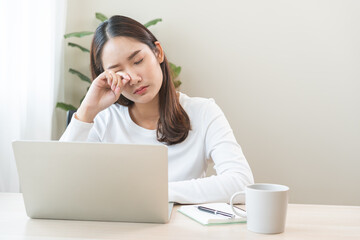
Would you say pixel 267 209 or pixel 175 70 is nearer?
pixel 267 209

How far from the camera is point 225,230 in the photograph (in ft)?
2.80

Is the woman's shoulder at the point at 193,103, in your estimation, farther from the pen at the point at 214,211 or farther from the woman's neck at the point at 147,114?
the pen at the point at 214,211

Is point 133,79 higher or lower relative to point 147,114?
higher

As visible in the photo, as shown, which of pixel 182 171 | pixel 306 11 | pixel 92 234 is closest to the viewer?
pixel 92 234

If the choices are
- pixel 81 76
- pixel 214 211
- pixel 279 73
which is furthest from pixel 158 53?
pixel 279 73

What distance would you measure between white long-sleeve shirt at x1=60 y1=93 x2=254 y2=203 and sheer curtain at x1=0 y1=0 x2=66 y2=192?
2.23 feet

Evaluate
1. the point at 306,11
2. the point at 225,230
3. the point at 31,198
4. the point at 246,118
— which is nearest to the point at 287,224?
→ the point at 225,230

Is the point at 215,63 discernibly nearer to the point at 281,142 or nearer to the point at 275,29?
the point at 275,29

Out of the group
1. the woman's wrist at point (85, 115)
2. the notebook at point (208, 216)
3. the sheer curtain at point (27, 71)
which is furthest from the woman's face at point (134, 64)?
the sheer curtain at point (27, 71)

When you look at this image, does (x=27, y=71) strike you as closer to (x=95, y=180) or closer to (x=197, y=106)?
(x=197, y=106)

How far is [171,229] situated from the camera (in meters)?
0.86

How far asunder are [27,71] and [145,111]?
0.93m

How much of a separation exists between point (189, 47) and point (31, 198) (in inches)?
76.7

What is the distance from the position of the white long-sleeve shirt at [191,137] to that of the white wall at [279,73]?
112cm
